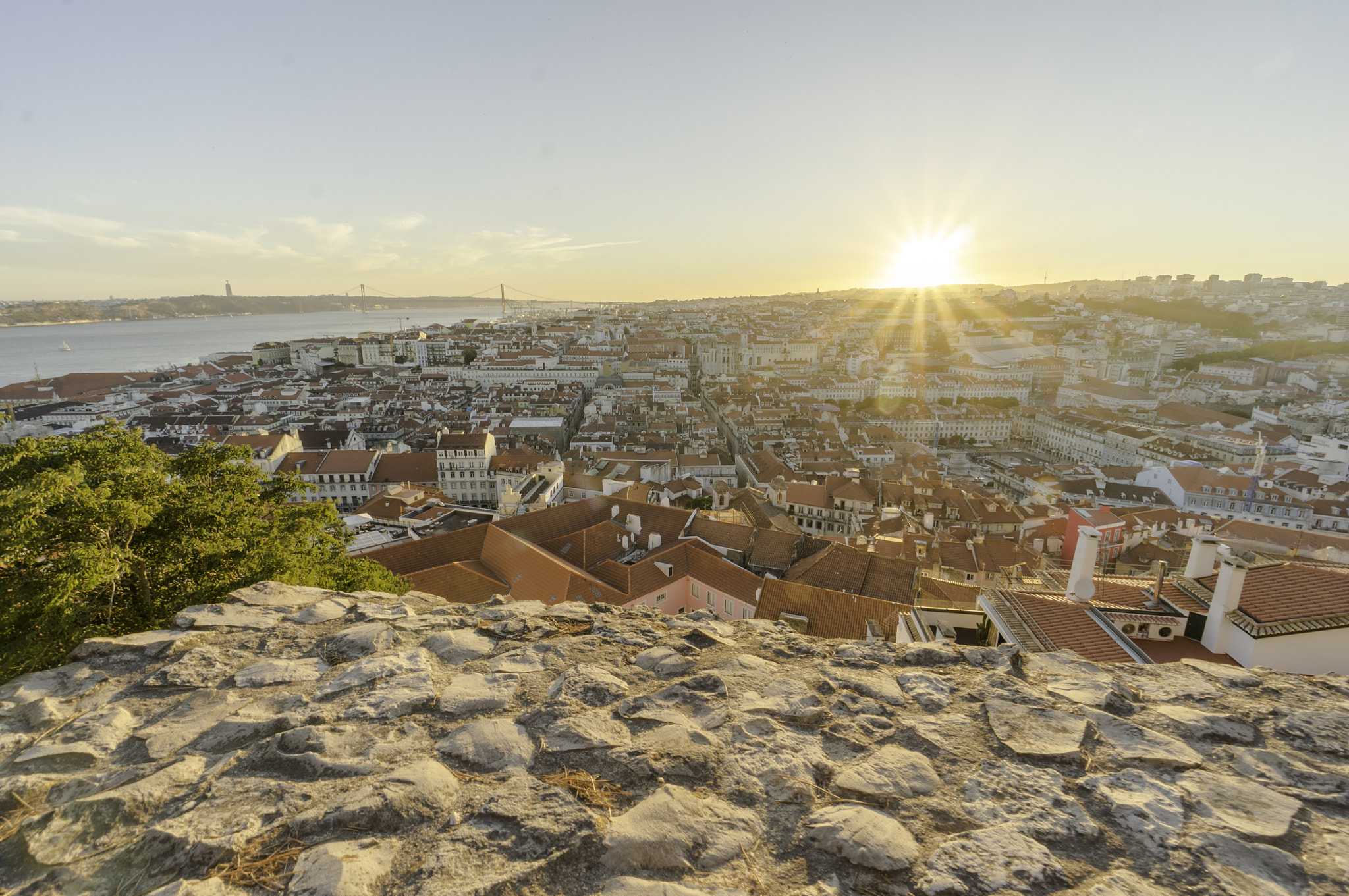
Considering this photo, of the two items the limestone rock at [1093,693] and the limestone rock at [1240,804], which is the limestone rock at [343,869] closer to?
the limestone rock at [1240,804]

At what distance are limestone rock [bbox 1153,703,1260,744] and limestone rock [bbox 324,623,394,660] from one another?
357 centimetres

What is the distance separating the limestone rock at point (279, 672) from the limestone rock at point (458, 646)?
1.61 ft

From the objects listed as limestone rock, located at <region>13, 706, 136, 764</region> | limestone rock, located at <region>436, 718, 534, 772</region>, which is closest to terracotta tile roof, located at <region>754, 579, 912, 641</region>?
limestone rock, located at <region>436, 718, 534, 772</region>

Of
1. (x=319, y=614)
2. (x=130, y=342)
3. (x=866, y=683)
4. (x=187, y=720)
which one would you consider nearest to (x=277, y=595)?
(x=319, y=614)

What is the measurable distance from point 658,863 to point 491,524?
15.4 m

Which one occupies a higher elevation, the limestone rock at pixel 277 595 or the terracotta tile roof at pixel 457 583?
the limestone rock at pixel 277 595

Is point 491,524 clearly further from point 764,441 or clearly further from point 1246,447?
point 1246,447

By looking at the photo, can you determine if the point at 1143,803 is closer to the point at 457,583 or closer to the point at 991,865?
the point at 991,865

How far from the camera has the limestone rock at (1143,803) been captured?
1.82 meters

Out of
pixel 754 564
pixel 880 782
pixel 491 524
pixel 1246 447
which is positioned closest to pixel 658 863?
pixel 880 782

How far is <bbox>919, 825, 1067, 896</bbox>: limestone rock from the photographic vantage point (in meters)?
1.64

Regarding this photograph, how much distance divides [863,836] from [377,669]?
2.19 meters

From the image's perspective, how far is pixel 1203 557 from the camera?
756 cm

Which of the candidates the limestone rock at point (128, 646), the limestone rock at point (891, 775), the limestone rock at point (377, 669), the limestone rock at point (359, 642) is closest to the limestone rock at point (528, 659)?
the limestone rock at point (377, 669)
